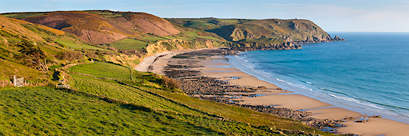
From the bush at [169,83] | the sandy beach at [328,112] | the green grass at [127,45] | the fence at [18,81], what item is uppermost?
the green grass at [127,45]

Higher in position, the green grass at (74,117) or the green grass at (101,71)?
the green grass at (101,71)

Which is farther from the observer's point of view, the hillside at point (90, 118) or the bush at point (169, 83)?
the bush at point (169, 83)

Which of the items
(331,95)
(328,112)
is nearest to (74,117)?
(328,112)

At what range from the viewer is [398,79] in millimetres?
74562

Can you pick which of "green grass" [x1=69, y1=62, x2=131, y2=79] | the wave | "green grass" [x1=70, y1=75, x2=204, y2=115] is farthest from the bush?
the wave

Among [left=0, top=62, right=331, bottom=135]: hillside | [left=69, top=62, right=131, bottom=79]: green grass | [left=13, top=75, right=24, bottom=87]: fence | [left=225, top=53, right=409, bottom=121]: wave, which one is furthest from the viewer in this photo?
[left=69, top=62, right=131, bottom=79]: green grass

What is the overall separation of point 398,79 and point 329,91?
31.7m

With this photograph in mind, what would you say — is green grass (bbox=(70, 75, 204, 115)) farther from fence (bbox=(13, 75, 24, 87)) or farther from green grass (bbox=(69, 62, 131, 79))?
green grass (bbox=(69, 62, 131, 79))

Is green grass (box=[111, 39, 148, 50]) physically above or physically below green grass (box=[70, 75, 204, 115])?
above

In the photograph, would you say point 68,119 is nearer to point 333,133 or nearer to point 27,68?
point 27,68

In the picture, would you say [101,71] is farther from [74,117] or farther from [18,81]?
[74,117]

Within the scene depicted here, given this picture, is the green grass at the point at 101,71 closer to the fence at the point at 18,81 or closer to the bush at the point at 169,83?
the bush at the point at 169,83

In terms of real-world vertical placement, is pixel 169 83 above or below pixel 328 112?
above

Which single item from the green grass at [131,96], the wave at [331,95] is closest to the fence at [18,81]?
the green grass at [131,96]
